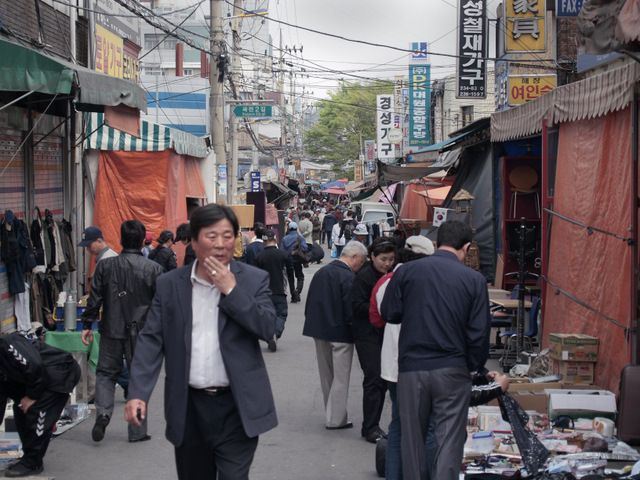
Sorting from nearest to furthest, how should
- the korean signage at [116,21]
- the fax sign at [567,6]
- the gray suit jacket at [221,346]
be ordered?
the gray suit jacket at [221,346] < the fax sign at [567,6] < the korean signage at [116,21]

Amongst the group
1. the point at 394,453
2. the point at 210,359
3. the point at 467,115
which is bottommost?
the point at 394,453

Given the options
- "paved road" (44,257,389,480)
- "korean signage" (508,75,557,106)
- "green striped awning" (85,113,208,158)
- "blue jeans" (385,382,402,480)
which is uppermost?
"korean signage" (508,75,557,106)

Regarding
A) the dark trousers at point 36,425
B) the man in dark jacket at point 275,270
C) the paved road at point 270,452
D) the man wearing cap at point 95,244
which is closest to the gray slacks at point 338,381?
the paved road at point 270,452

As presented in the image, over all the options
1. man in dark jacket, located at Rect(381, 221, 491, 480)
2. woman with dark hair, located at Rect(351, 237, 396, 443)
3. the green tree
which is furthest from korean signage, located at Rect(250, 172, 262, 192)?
the green tree

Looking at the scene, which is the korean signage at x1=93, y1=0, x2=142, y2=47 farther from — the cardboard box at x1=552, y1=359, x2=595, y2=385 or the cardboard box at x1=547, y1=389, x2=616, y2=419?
the cardboard box at x1=547, y1=389, x2=616, y2=419

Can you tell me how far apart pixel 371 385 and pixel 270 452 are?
3.59 feet

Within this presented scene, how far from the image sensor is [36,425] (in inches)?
300

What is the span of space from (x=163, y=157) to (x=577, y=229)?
29.6ft

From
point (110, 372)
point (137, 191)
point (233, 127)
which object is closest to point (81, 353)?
point (110, 372)

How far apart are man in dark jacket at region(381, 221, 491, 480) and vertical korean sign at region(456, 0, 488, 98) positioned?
16164 millimetres

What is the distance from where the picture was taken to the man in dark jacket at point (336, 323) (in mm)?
9336

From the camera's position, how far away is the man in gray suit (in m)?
4.64

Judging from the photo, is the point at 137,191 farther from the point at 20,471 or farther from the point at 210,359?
the point at 210,359

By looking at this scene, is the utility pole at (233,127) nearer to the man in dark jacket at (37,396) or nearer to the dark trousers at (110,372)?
the dark trousers at (110,372)
